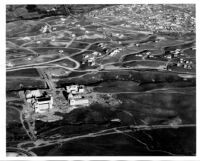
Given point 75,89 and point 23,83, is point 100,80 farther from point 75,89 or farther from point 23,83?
point 23,83

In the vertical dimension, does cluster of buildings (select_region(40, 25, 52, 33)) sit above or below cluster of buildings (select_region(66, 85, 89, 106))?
above

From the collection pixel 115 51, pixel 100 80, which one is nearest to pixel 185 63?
pixel 115 51

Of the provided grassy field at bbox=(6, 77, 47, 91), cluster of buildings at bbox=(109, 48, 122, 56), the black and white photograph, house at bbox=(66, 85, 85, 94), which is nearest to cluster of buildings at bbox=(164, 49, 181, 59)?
the black and white photograph

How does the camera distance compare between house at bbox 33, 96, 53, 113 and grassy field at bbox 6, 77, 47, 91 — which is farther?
grassy field at bbox 6, 77, 47, 91

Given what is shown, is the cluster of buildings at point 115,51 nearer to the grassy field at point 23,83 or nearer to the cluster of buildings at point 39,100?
the grassy field at point 23,83

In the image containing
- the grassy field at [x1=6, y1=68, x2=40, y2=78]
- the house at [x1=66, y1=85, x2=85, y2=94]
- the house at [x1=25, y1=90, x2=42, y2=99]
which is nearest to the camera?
the house at [x1=25, y1=90, x2=42, y2=99]

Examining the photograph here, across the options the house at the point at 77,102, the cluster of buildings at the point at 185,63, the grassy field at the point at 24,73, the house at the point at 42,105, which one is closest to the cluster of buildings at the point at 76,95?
the house at the point at 77,102

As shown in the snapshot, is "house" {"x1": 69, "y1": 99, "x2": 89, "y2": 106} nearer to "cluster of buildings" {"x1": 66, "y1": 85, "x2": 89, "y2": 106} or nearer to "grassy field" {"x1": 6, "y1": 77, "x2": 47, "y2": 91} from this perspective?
"cluster of buildings" {"x1": 66, "y1": 85, "x2": 89, "y2": 106}
